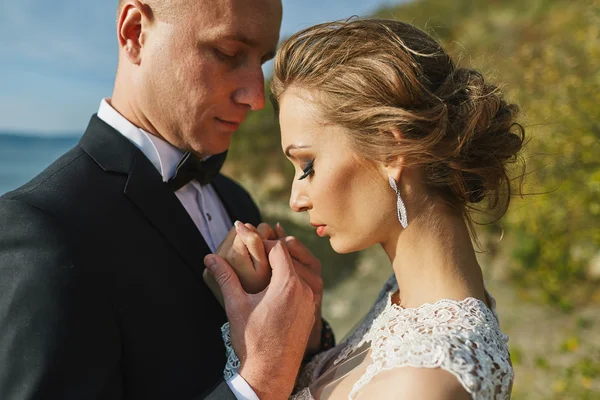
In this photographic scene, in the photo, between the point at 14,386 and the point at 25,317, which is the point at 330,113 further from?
the point at 14,386

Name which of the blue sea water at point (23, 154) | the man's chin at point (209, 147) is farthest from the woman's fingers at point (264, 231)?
the blue sea water at point (23, 154)

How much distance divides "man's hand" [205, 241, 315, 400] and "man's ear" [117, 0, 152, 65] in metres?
1.01

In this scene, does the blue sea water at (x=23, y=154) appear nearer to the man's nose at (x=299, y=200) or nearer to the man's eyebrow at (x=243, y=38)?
the man's eyebrow at (x=243, y=38)

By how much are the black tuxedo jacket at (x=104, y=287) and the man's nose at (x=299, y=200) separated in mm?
434

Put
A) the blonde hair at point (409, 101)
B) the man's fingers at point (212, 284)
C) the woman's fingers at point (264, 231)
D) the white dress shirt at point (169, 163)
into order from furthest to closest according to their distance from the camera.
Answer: the white dress shirt at point (169, 163) < the woman's fingers at point (264, 231) < the man's fingers at point (212, 284) < the blonde hair at point (409, 101)

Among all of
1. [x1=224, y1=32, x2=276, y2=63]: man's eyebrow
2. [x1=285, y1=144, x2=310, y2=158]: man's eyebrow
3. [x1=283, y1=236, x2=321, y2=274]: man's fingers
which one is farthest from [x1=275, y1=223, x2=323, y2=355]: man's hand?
[x1=224, y1=32, x2=276, y2=63]: man's eyebrow

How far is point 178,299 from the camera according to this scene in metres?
2.31

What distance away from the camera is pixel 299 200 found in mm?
2316

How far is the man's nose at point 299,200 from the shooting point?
90.7 inches

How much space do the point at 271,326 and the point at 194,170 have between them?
83 centimetres

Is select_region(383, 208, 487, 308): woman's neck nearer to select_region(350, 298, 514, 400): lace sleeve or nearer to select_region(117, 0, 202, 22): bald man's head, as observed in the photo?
select_region(350, 298, 514, 400): lace sleeve

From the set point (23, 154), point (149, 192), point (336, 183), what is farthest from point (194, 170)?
point (23, 154)

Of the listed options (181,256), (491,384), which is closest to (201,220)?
(181,256)

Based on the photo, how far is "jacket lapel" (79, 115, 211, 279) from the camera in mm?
2391
